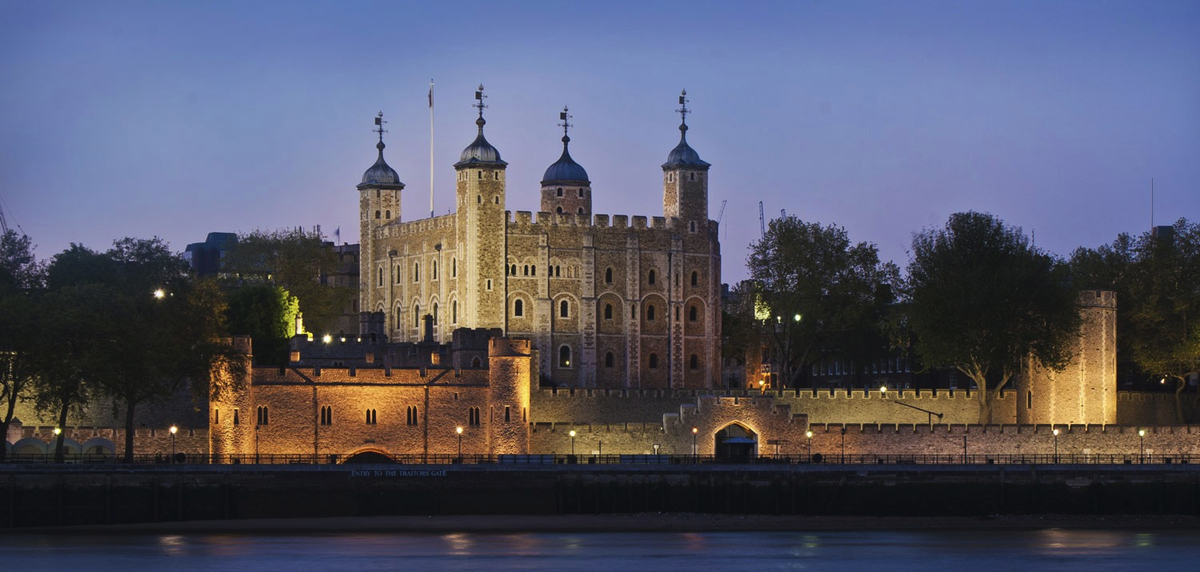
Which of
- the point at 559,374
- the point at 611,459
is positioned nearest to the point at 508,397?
the point at 611,459

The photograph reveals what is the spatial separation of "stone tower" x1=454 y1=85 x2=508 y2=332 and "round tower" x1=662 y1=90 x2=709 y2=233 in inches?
432

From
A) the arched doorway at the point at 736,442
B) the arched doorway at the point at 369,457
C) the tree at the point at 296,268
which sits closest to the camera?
the arched doorway at the point at 369,457

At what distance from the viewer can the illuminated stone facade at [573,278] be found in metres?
130

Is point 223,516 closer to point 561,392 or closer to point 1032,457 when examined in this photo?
point 561,392

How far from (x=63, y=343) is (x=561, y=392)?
89.1ft

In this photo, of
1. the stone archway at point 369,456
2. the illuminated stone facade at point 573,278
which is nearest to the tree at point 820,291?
the illuminated stone facade at point 573,278

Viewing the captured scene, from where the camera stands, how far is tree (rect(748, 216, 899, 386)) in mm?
125062

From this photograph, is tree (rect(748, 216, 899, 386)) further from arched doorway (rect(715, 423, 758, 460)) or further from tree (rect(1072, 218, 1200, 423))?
arched doorway (rect(715, 423, 758, 460))

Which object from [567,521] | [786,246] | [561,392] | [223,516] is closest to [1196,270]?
[786,246]

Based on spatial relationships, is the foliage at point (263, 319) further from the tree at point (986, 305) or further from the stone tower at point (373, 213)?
the tree at point (986, 305)

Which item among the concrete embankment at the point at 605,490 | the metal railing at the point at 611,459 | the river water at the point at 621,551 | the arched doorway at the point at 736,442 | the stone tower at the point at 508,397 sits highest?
the stone tower at the point at 508,397

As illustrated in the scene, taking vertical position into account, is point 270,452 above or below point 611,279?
below

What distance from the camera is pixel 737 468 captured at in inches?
3462

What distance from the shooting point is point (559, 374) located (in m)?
131
